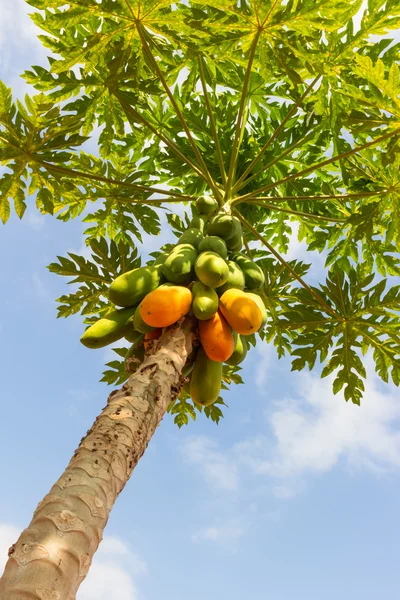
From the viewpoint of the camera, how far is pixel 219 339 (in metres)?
2.69

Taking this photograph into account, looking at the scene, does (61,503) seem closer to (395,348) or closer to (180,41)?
(180,41)

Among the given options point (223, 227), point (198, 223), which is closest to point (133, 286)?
point (223, 227)

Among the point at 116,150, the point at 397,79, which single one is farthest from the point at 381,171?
the point at 116,150

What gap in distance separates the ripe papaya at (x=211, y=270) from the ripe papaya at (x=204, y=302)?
0.05 meters

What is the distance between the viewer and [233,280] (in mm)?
3039

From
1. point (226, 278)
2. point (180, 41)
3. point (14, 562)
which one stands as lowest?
point (14, 562)

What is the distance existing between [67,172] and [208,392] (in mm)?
2213

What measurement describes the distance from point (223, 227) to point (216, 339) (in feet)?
3.19

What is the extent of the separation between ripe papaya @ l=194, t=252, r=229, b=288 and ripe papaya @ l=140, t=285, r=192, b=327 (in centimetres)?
20

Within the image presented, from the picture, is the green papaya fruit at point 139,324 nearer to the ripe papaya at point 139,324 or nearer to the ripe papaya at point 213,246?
the ripe papaya at point 139,324

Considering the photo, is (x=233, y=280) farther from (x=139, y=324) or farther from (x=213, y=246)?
(x=139, y=324)

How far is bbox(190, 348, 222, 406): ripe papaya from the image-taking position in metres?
2.80

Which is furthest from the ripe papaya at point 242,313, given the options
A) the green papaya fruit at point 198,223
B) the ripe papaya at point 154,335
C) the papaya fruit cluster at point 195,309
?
the green papaya fruit at point 198,223

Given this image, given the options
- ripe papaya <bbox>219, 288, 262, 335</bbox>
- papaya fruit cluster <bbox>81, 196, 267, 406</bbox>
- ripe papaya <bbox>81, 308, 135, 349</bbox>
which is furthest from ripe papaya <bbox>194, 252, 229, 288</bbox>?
ripe papaya <bbox>81, 308, 135, 349</bbox>
